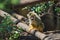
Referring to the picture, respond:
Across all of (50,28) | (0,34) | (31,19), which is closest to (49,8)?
(50,28)

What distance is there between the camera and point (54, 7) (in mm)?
8922

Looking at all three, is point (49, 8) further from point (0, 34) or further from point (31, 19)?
point (0, 34)

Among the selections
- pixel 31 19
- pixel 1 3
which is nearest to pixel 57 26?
pixel 31 19

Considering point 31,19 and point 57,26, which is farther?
point 57,26

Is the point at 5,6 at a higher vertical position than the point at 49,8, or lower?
lower

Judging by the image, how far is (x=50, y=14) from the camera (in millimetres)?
9039

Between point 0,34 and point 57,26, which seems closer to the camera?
point 0,34

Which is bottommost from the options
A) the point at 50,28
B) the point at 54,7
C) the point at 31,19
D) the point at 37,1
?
the point at 37,1

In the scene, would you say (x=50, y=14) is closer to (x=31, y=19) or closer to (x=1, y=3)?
(x=31, y=19)

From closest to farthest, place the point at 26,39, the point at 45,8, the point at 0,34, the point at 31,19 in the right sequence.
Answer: the point at 0,34
the point at 31,19
the point at 26,39
the point at 45,8

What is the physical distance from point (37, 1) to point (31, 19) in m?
4.54

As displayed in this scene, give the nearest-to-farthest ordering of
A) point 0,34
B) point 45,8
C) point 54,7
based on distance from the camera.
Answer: point 0,34 → point 54,7 → point 45,8

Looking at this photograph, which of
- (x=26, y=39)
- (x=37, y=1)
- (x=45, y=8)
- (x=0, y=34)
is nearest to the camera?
(x=37, y=1)

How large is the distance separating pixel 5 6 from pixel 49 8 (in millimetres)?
8681
